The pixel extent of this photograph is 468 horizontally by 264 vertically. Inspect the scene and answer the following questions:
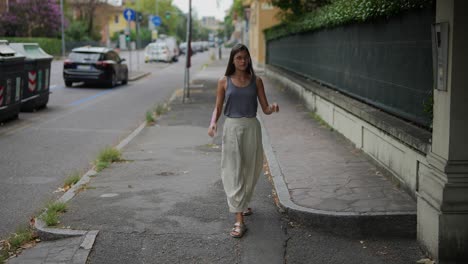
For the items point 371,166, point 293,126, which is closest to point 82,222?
point 371,166

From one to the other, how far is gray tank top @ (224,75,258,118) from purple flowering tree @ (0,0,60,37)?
52.1 meters

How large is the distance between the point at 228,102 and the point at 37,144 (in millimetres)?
6574

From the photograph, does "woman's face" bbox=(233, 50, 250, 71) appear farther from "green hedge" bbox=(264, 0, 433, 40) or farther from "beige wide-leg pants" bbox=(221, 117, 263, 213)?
"green hedge" bbox=(264, 0, 433, 40)

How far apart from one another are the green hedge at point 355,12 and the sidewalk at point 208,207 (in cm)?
206

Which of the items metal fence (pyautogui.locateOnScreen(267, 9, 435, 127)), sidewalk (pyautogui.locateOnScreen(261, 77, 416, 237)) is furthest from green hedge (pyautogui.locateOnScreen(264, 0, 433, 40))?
sidewalk (pyautogui.locateOnScreen(261, 77, 416, 237))

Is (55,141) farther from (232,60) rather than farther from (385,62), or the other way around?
(232,60)

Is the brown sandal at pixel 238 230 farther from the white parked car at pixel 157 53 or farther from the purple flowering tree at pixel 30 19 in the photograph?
the purple flowering tree at pixel 30 19

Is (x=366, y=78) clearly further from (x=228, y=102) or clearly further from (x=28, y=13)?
(x=28, y=13)

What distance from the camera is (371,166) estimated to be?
27.6ft

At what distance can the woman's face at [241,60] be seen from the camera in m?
5.86

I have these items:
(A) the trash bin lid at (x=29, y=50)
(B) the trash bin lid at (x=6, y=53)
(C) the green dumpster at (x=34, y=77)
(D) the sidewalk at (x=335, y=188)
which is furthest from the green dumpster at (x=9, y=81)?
(D) the sidewalk at (x=335, y=188)

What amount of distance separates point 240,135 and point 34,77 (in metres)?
11.7

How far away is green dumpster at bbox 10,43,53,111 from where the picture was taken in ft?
52.0

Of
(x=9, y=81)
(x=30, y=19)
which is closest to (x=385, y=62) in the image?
(x=9, y=81)
